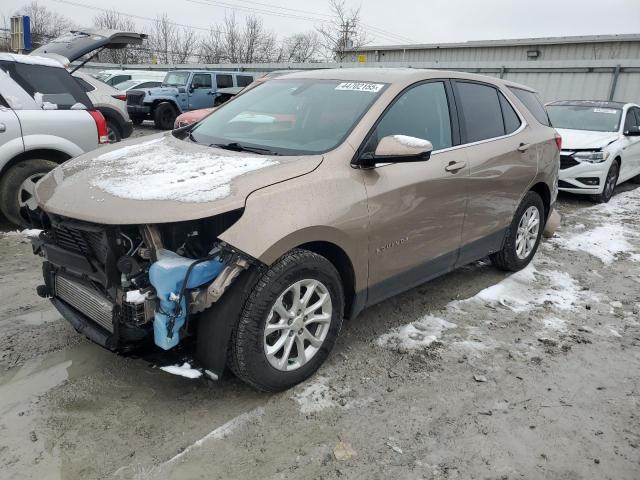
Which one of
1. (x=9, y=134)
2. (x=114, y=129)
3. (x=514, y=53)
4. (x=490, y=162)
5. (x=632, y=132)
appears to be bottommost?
(x=114, y=129)

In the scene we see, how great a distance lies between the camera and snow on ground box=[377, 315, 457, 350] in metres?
3.51

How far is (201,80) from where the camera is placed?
1719cm

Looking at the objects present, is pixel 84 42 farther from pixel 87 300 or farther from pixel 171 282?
pixel 171 282

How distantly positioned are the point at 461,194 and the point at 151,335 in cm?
237

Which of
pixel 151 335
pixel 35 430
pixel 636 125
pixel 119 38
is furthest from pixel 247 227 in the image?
pixel 636 125

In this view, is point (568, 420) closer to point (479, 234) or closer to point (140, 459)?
point (479, 234)

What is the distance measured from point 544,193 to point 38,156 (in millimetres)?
5327

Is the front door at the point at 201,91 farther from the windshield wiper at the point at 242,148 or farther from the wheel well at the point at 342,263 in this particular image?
the wheel well at the point at 342,263

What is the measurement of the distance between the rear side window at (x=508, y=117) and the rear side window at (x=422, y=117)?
0.91 m

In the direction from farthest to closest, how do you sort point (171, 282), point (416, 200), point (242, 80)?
1. point (242, 80)
2. point (416, 200)
3. point (171, 282)

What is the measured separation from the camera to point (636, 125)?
977 cm

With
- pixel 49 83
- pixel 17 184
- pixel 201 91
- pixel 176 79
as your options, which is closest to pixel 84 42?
pixel 49 83

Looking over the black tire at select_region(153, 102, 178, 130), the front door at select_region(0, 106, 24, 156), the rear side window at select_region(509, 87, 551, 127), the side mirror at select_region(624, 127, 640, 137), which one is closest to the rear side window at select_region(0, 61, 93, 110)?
the front door at select_region(0, 106, 24, 156)

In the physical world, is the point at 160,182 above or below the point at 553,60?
below
